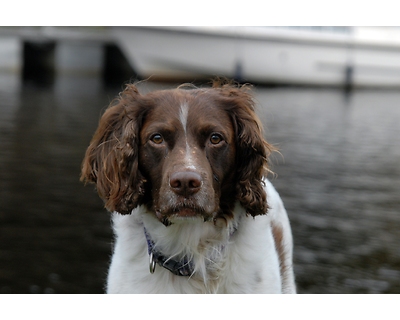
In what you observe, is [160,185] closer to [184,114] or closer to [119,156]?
[119,156]

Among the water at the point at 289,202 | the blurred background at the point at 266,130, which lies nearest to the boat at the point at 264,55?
the blurred background at the point at 266,130

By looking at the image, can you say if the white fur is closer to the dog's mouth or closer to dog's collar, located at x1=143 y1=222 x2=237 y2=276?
dog's collar, located at x1=143 y1=222 x2=237 y2=276

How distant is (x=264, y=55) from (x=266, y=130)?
2130cm

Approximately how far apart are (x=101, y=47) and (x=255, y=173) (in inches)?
1294

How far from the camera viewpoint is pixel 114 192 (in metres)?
4.03

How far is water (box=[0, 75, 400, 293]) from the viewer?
813cm

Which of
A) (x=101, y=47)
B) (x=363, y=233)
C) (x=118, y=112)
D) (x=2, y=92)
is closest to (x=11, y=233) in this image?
(x=363, y=233)

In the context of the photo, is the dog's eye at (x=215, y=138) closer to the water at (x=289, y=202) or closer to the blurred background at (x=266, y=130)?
the blurred background at (x=266, y=130)

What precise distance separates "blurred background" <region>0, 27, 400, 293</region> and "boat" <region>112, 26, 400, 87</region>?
6 cm

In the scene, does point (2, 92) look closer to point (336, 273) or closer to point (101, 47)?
point (101, 47)

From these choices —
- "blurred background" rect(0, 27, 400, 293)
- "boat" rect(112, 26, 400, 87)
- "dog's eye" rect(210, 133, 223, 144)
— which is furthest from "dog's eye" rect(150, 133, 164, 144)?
"boat" rect(112, 26, 400, 87)

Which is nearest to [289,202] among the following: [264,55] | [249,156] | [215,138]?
[249,156]

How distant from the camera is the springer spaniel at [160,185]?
12.9 feet

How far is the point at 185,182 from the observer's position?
11.8 feet
